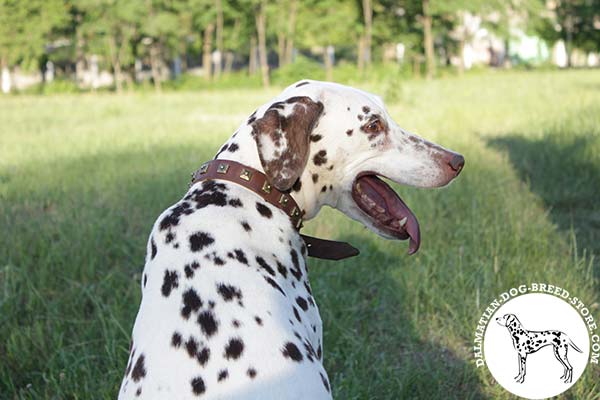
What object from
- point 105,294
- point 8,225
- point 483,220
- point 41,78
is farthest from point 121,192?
point 41,78

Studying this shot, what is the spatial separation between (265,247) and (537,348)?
6.50ft

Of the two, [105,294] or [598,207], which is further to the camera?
[598,207]

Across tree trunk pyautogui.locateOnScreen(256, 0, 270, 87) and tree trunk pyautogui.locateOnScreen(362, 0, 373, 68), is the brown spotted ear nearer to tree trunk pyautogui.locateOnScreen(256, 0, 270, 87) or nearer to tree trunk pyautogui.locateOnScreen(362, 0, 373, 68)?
tree trunk pyautogui.locateOnScreen(256, 0, 270, 87)

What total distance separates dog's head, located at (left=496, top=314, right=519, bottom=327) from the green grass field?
6.7 inches

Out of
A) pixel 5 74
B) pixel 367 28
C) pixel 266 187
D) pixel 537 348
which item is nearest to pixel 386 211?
pixel 266 187

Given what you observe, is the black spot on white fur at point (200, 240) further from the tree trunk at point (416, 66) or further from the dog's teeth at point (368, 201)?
the tree trunk at point (416, 66)

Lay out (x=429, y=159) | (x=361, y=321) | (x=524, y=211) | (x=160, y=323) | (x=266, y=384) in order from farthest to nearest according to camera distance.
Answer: (x=524, y=211), (x=361, y=321), (x=429, y=159), (x=160, y=323), (x=266, y=384)

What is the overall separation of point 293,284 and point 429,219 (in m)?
3.55

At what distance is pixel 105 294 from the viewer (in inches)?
177

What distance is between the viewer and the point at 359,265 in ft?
16.4

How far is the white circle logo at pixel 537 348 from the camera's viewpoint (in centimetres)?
350

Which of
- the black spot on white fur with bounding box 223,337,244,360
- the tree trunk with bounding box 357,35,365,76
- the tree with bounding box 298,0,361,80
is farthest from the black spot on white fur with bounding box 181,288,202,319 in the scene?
the tree trunk with bounding box 357,35,365,76

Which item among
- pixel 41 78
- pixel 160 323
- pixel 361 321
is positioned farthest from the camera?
pixel 41 78

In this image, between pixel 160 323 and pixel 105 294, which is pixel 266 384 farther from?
pixel 105 294
